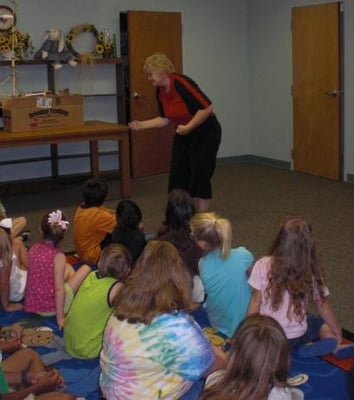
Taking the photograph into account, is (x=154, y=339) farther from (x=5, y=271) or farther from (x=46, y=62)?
(x=46, y=62)

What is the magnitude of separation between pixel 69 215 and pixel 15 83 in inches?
79.3

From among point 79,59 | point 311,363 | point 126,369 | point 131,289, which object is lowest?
point 311,363

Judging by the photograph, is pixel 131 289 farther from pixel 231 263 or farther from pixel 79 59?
pixel 79 59

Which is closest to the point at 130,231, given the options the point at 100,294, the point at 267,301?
the point at 100,294

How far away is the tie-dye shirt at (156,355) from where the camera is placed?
2.21 metres

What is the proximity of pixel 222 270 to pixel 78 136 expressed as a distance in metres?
A: 3.39

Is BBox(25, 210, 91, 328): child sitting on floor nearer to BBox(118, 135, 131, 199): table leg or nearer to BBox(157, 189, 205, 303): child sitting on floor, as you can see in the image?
BBox(157, 189, 205, 303): child sitting on floor

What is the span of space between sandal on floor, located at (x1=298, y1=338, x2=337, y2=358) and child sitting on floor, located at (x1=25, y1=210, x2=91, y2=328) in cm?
124

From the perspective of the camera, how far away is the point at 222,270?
3361mm

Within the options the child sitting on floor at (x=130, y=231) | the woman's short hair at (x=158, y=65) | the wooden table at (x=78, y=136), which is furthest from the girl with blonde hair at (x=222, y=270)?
the wooden table at (x=78, y=136)

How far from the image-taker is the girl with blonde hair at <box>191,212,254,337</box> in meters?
3.36

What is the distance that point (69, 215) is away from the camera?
6285 mm

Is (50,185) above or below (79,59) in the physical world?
below

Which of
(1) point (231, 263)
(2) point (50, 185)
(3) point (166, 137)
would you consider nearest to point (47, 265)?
(1) point (231, 263)
